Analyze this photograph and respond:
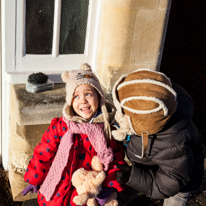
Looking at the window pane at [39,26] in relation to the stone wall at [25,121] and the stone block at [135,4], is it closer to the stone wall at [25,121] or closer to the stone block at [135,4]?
the stone wall at [25,121]

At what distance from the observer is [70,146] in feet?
7.52

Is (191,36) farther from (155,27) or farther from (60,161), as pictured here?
(60,161)

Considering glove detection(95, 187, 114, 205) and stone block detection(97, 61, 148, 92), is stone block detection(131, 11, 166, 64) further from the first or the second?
glove detection(95, 187, 114, 205)

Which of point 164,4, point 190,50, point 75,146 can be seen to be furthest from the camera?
point 190,50

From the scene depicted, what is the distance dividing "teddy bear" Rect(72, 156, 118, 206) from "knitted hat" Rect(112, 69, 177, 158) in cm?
Answer: 50

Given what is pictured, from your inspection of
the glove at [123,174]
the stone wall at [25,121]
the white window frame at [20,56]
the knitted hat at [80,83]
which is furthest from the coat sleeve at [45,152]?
the white window frame at [20,56]

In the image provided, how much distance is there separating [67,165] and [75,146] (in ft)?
0.55

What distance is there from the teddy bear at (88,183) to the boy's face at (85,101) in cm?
40

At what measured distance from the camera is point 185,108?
210 cm

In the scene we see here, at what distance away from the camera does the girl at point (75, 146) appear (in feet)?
7.51

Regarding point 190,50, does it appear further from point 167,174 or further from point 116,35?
point 167,174

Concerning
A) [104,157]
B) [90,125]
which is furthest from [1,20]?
[104,157]

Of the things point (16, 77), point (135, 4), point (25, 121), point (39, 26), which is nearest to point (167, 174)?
point (25, 121)

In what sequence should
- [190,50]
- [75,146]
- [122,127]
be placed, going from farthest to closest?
[190,50] → [75,146] → [122,127]
